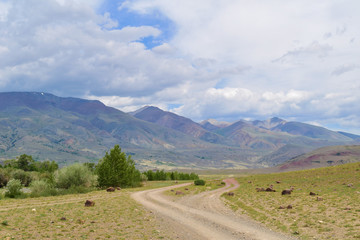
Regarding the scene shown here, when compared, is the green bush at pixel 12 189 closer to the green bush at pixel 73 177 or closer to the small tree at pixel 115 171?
the green bush at pixel 73 177

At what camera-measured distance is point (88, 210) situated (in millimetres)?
31078

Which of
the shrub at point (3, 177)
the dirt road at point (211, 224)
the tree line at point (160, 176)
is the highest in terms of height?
the dirt road at point (211, 224)

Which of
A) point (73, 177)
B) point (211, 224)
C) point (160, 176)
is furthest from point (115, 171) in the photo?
point (160, 176)

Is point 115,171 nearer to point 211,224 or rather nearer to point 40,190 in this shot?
point 40,190

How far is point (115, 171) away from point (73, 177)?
1355 cm

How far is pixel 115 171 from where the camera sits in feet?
226

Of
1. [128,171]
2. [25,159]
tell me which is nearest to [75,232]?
[128,171]

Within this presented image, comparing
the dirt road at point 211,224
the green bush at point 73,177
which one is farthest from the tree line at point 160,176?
the dirt road at point 211,224

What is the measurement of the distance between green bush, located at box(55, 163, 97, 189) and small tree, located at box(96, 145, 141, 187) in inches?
322

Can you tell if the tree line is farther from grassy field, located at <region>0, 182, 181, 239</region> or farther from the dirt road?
grassy field, located at <region>0, 182, 181, 239</region>

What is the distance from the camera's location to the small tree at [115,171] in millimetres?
67250

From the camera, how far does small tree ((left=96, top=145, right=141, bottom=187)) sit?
67250mm

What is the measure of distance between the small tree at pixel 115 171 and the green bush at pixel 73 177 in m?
8.19

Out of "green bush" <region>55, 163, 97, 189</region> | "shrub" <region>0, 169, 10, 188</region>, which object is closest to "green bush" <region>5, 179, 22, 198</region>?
"green bush" <region>55, 163, 97, 189</region>
